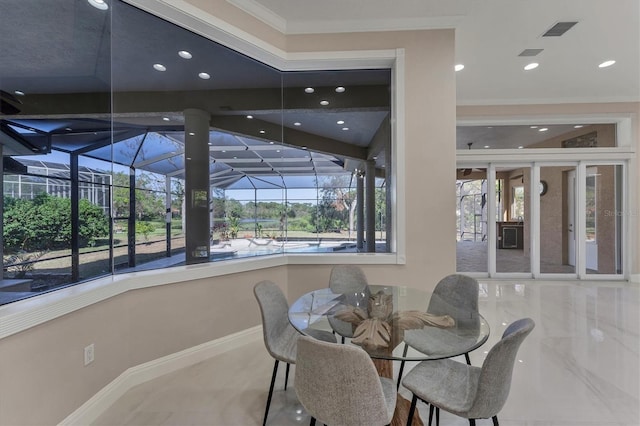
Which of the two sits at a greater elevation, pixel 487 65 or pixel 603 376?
pixel 487 65

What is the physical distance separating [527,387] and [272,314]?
2104mm

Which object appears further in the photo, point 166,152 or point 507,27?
point 507,27

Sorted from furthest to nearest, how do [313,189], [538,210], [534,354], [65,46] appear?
[538,210], [313,189], [534,354], [65,46]

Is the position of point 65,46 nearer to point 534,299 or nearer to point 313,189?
point 313,189

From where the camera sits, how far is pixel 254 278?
3.02 metres

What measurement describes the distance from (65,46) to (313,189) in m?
2.71

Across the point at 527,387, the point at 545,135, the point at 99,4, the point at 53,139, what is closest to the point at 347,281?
the point at 527,387

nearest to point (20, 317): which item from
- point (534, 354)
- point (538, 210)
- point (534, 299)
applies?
point (534, 354)

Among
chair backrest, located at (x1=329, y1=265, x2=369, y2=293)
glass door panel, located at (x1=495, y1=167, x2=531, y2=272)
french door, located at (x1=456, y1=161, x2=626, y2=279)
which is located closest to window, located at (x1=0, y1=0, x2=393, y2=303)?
chair backrest, located at (x1=329, y1=265, x2=369, y2=293)

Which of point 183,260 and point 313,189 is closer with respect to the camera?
point 183,260

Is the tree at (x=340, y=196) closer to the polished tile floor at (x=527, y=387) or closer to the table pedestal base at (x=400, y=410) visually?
the polished tile floor at (x=527, y=387)

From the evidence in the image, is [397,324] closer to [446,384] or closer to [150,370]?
[446,384]

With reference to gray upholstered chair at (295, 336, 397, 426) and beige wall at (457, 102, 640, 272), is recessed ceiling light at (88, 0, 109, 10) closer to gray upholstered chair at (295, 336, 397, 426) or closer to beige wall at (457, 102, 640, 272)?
gray upholstered chair at (295, 336, 397, 426)

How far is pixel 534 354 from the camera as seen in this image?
2740 mm
